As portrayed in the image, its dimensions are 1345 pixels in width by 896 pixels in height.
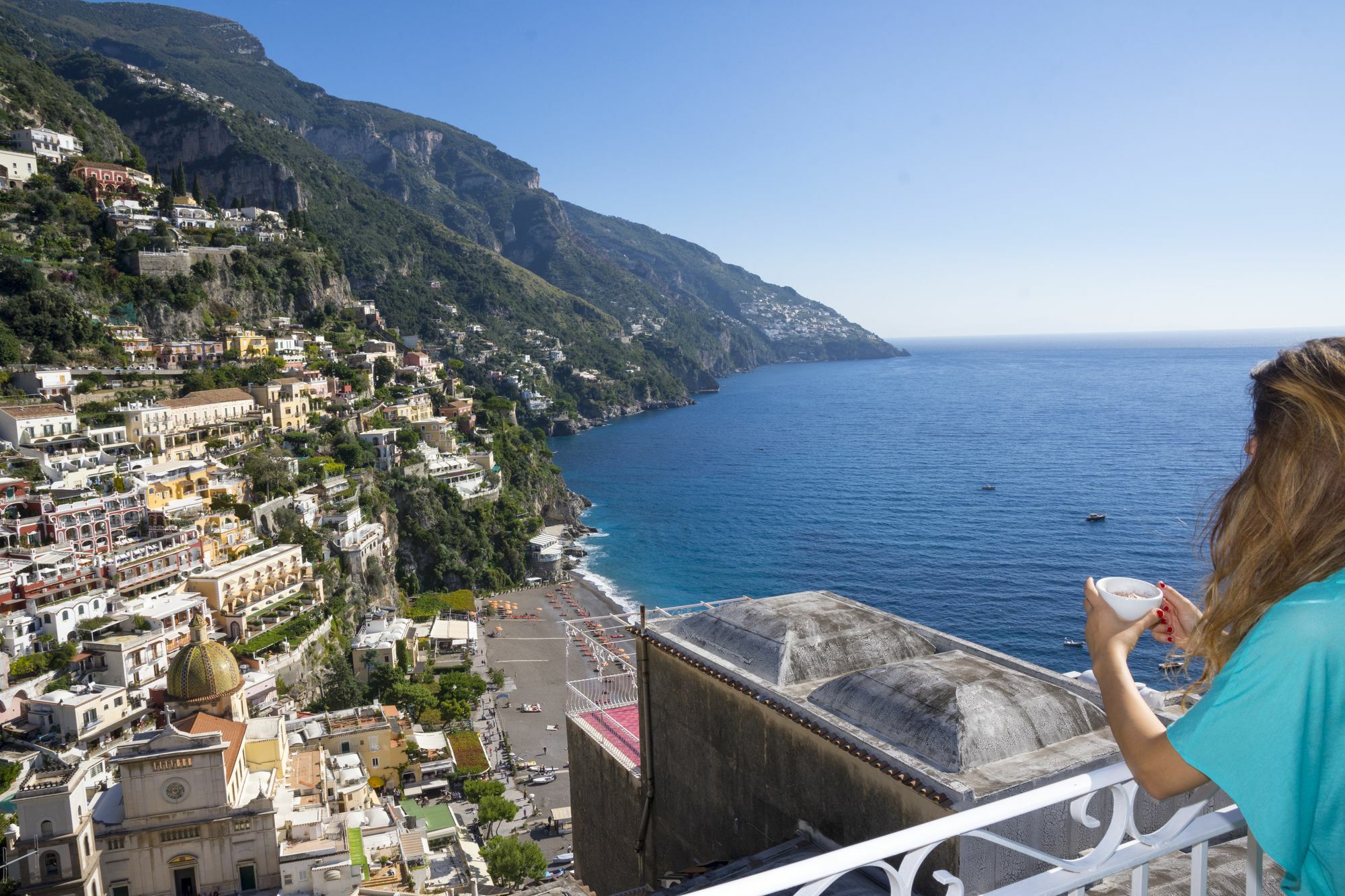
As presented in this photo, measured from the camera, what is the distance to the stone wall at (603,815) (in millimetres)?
9430

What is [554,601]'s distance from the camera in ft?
144

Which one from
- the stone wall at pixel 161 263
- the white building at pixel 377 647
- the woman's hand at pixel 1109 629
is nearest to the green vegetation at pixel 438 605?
the white building at pixel 377 647

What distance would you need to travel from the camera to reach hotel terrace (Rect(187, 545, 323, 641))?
2966 cm

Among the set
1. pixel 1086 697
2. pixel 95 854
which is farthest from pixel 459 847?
pixel 1086 697

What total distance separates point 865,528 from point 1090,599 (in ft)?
153

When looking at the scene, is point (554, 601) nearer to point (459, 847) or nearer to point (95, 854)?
point (459, 847)

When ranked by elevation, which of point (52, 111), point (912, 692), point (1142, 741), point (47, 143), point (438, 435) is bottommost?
point (438, 435)

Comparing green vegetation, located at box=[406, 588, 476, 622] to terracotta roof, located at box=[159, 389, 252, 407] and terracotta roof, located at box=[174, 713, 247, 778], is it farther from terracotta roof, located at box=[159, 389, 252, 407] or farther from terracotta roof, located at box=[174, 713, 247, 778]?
terracotta roof, located at box=[174, 713, 247, 778]

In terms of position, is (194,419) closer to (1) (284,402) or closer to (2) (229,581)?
(1) (284,402)

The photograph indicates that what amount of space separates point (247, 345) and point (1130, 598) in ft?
185

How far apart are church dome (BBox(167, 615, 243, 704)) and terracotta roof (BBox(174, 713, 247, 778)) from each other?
0.95 metres

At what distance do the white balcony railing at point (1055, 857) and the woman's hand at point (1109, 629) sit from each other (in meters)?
0.30

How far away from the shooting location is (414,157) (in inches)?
6909

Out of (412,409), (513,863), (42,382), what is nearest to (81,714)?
(513,863)
